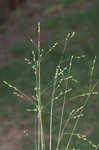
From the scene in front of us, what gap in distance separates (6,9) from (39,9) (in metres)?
0.75

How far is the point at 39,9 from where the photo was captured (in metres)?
10.5

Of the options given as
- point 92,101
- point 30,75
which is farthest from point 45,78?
point 92,101

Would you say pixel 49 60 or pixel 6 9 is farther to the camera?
pixel 6 9

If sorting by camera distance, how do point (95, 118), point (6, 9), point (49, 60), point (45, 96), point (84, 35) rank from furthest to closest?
point (6, 9) → point (84, 35) → point (49, 60) → point (45, 96) → point (95, 118)

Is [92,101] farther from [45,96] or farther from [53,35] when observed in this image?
[53,35]

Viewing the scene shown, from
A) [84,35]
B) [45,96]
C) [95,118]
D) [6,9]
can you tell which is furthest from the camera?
[6,9]

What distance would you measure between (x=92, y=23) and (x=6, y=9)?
8.20 ft

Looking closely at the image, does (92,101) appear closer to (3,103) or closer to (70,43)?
(3,103)

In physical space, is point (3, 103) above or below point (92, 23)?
below

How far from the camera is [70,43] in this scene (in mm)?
7910

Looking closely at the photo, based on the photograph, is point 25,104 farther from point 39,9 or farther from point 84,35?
point 39,9

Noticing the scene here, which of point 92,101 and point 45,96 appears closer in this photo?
point 92,101

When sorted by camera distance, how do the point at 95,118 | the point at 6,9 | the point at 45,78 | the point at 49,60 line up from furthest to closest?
the point at 6,9 → the point at 49,60 → the point at 45,78 → the point at 95,118

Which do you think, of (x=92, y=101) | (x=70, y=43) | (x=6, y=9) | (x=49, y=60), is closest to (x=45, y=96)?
(x=92, y=101)
